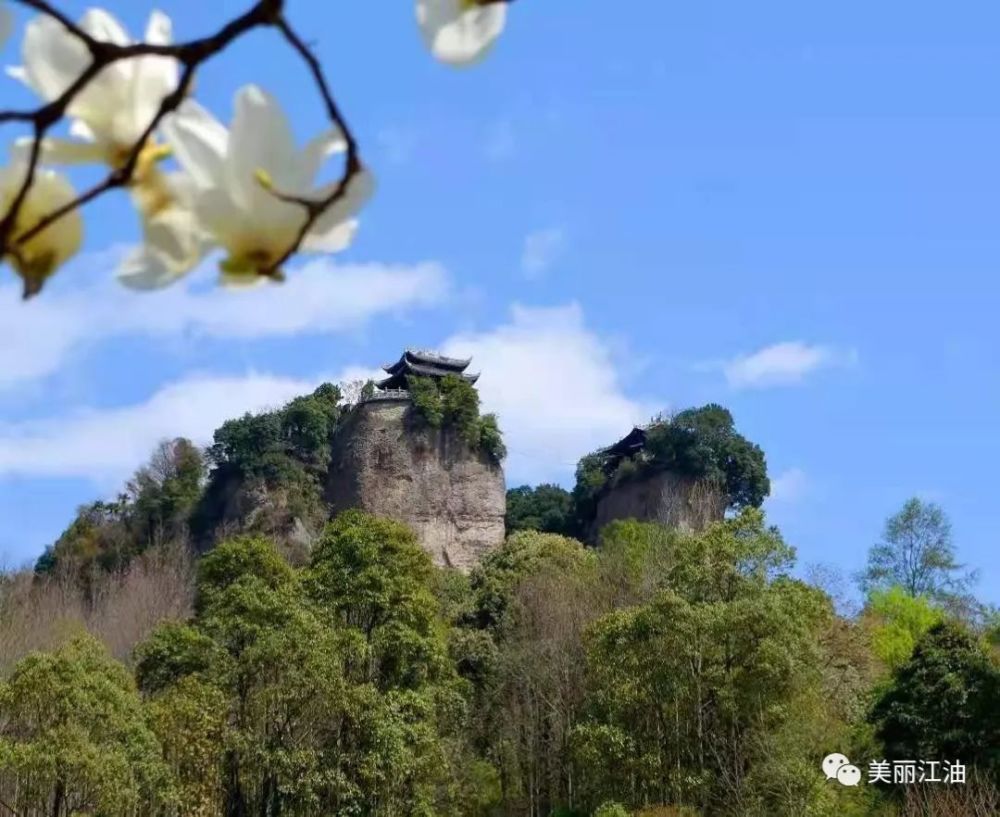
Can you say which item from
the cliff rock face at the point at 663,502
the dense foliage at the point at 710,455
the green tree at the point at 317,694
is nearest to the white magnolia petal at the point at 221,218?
the green tree at the point at 317,694

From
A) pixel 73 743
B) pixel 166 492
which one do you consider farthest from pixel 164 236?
pixel 166 492

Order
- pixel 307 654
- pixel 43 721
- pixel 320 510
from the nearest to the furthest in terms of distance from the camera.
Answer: pixel 43 721
pixel 307 654
pixel 320 510

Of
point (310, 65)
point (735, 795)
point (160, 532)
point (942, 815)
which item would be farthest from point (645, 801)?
point (160, 532)

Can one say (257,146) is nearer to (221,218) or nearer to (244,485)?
(221,218)

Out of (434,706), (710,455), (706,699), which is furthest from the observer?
(710,455)

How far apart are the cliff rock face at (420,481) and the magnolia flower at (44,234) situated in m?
28.6

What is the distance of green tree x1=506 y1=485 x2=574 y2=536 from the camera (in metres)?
32.4

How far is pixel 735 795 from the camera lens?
39.8ft

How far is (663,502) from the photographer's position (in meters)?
28.8

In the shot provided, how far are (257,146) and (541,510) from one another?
3275 cm

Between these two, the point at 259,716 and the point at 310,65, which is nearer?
the point at 310,65

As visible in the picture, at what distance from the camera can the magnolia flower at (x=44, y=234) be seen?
45 centimetres

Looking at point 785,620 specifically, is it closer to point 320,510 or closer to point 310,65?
point 310,65

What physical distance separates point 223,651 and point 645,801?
424 centimetres
